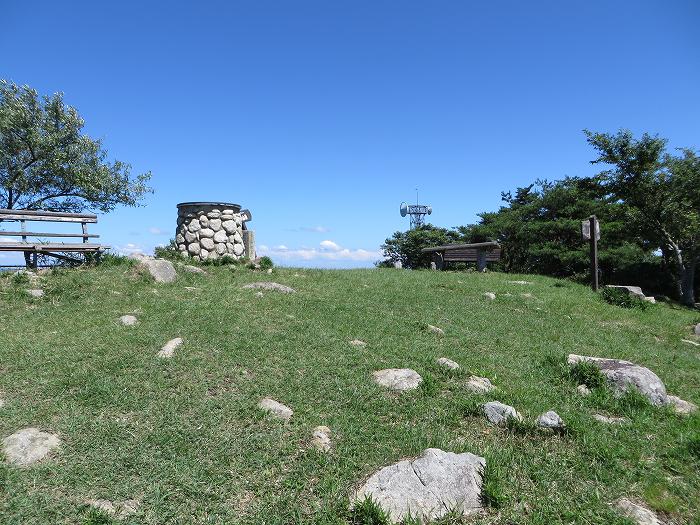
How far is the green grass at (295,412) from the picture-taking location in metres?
3.23

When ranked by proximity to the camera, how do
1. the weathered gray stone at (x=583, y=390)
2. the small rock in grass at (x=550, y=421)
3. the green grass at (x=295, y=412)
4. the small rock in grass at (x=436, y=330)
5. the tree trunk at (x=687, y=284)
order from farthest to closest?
the tree trunk at (x=687, y=284) < the small rock in grass at (x=436, y=330) < the weathered gray stone at (x=583, y=390) < the small rock in grass at (x=550, y=421) < the green grass at (x=295, y=412)

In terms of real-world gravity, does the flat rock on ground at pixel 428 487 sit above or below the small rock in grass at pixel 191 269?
below

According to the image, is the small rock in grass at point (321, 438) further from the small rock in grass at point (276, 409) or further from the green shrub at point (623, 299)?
the green shrub at point (623, 299)

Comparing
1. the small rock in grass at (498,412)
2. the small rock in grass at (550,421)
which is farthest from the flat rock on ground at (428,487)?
the small rock in grass at (550,421)

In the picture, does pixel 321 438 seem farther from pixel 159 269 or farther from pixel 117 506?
pixel 159 269

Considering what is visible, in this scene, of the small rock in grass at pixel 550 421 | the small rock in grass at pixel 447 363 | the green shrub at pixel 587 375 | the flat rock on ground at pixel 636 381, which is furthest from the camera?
the small rock in grass at pixel 447 363

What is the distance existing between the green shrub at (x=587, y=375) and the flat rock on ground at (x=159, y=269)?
→ 8518 mm

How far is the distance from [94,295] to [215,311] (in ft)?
9.38

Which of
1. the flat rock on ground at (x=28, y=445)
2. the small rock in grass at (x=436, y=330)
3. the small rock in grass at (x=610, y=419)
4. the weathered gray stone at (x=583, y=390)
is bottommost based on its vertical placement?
the small rock in grass at (x=610, y=419)

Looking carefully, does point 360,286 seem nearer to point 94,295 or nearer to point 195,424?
point 94,295

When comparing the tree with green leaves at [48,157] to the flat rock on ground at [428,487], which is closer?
the flat rock on ground at [428,487]

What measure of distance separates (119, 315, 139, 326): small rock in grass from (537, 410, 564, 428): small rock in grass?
19.2 feet

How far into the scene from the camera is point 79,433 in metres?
3.88

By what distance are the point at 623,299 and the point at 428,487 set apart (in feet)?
A: 35.5
